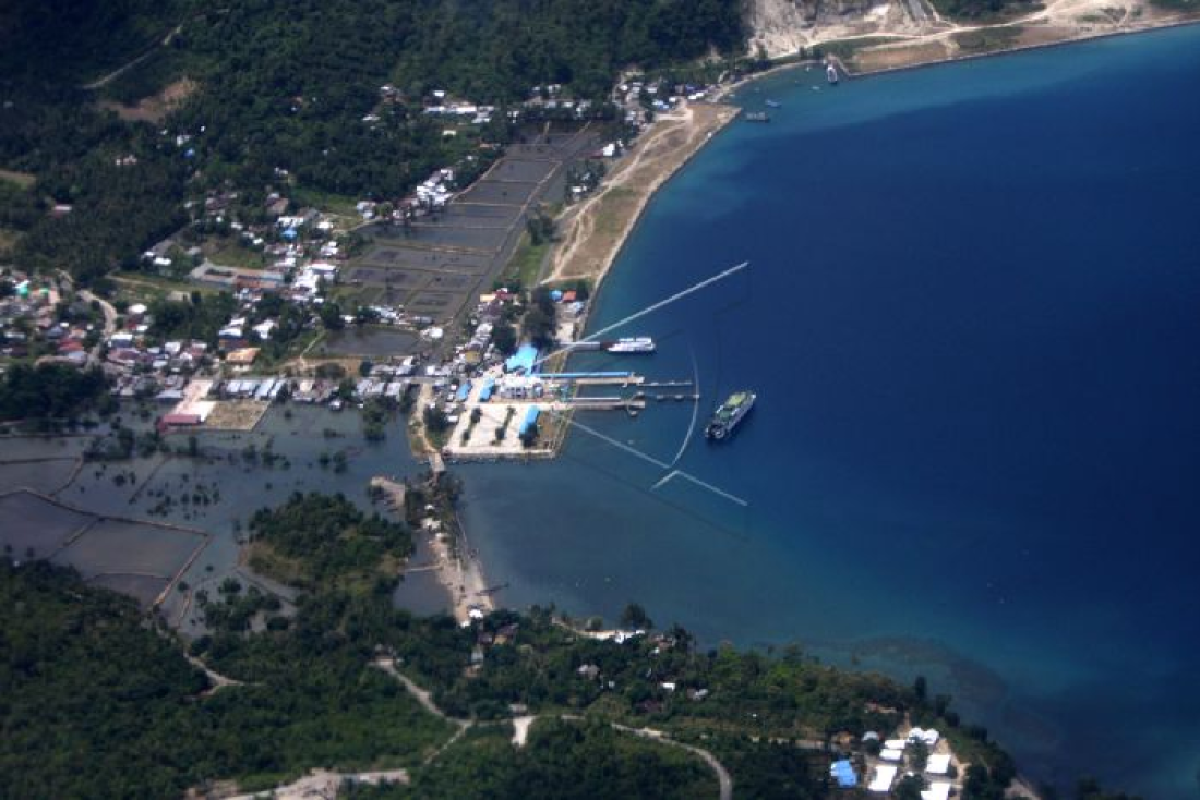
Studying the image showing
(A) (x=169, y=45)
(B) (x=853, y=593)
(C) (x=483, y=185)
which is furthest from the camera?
(A) (x=169, y=45)

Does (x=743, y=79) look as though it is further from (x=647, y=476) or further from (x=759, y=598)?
(x=759, y=598)

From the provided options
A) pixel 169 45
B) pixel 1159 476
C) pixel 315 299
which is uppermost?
pixel 169 45

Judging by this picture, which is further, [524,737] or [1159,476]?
[1159,476]

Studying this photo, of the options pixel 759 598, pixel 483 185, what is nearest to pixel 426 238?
pixel 483 185

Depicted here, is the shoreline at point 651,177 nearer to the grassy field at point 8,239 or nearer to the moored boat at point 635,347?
the moored boat at point 635,347

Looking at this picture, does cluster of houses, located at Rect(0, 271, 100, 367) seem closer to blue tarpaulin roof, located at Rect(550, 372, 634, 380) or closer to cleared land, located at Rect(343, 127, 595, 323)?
cleared land, located at Rect(343, 127, 595, 323)

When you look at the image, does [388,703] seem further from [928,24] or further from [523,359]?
[928,24]

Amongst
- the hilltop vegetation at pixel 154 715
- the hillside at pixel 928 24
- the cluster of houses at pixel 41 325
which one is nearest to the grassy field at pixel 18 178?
the cluster of houses at pixel 41 325
